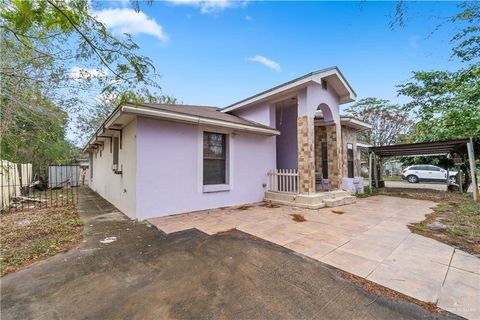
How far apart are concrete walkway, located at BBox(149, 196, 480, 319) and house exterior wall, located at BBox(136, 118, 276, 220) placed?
0.40 m

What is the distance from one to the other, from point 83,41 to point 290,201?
6364 mm

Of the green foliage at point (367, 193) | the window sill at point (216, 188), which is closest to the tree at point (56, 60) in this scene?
the window sill at point (216, 188)

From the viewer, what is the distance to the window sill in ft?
19.8

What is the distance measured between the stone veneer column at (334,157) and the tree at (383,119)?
14.8m

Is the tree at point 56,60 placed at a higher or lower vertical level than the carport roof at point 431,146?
higher

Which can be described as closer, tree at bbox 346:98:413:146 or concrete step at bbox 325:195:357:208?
concrete step at bbox 325:195:357:208

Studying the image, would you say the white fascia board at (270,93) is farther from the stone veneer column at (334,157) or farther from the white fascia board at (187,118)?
the stone veneer column at (334,157)

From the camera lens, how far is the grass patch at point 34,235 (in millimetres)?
3073

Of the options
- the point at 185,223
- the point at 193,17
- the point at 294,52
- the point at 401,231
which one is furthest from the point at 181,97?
the point at 401,231

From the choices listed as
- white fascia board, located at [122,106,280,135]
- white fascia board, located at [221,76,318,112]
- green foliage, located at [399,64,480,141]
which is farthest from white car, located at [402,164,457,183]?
white fascia board, located at [122,106,280,135]

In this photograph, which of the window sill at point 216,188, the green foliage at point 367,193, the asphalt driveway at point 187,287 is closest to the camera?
the asphalt driveway at point 187,287

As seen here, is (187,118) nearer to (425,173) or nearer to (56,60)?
(56,60)

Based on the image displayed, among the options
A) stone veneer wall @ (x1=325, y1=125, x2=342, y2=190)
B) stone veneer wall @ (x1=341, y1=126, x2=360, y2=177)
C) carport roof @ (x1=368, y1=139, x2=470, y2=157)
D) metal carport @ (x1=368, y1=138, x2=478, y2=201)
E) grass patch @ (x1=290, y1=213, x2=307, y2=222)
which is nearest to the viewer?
grass patch @ (x1=290, y1=213, x2=307, y2=222)

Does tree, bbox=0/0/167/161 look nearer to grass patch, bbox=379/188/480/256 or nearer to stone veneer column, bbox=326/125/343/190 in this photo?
grass patch, bbox=379/188/480/256
